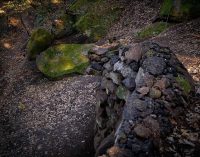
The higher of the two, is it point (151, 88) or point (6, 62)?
point (151, 88)

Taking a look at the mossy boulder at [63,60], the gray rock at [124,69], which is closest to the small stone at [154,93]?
the gray rock at [124,69]

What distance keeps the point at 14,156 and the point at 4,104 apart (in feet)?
11.6

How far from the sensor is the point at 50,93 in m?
12.8

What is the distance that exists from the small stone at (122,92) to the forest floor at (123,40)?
2814 millimetres

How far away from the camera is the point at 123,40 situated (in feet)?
47.4

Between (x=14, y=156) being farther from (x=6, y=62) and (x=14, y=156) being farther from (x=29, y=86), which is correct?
(x=6, y=62)

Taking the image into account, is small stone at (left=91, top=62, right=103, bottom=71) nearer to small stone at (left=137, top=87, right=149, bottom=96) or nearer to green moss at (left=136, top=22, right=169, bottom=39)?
green moss at (left=136, top=22, right=169, bottom=39)

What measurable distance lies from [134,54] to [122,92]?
1.01m

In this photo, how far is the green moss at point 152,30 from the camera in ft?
44.9

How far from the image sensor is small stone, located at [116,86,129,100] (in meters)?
7.07

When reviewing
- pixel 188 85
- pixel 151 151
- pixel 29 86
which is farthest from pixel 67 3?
pixel 151 151

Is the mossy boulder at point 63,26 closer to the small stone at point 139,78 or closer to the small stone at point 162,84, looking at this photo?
the small stone at point 139,78


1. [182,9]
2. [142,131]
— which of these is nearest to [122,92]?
[142,131]

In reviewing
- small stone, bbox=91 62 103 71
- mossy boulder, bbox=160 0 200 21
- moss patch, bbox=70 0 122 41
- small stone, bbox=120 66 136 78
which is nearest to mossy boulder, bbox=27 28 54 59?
moss patch, bbox=70 0 122 41
